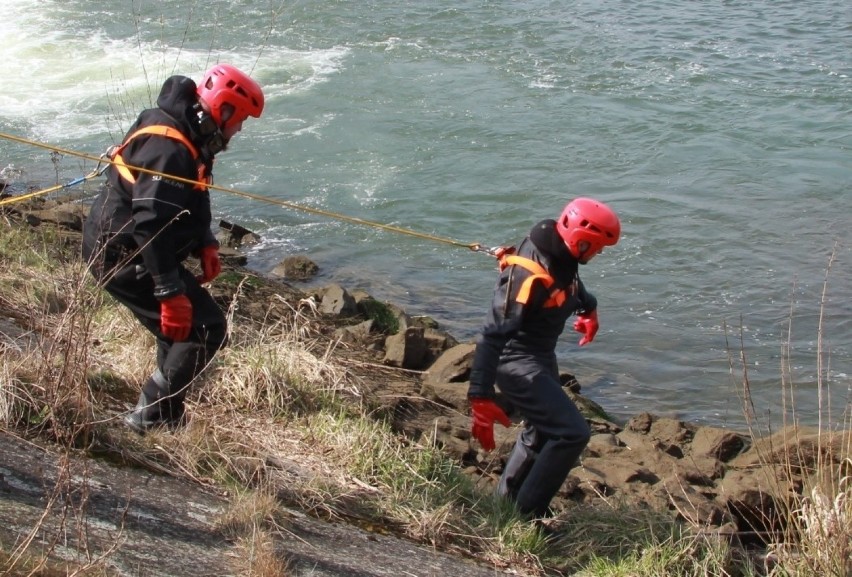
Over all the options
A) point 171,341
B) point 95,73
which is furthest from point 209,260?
point 95,73

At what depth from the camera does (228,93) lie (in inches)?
214

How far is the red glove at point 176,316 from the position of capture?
5.39 m

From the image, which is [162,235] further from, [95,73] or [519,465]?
[95,73]

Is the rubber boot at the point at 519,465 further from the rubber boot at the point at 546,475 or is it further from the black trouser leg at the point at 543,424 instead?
the rubber boot at the point at 546,475

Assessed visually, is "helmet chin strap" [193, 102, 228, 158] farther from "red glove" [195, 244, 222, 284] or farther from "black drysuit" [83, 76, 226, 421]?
"red glove" [195, 244, 222, 284]

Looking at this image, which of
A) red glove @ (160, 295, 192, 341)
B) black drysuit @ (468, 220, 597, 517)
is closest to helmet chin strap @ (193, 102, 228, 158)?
red glove @ (160, 295, 192, 341)

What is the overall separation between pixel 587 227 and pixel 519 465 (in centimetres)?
131

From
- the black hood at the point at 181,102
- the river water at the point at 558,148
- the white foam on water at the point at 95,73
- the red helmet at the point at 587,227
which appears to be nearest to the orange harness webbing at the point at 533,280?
the red helmet at the point at 587,227

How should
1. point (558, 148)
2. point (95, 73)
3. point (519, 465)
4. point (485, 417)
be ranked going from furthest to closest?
1. point (95, 73)
2. point (558, 148)
3. point (519, 465)
4. point (485, 417)

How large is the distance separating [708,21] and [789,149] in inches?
256

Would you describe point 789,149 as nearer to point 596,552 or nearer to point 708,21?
point 708,21

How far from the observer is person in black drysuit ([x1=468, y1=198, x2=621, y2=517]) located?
18.5ft

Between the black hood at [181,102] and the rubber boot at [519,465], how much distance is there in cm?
234

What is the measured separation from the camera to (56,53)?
20906 millimetres
